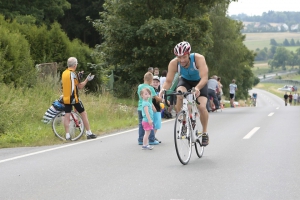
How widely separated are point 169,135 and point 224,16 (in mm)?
43095

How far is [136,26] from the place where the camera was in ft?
97.1

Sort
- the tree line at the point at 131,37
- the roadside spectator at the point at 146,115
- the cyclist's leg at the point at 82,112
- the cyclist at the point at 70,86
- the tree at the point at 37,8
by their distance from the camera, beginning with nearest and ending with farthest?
1. the roadside spectator at the point at 146,115
2. the cyclist at the point at 70,86
3. the cyclist's leg at the point at 82,112
4. the tree line at the point at 131,37
5. the tree at the point at 37,8

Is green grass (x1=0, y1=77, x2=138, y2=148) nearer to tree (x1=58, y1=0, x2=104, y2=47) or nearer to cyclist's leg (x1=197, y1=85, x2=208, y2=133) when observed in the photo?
cyclist's leg (x1=197, y1=85, x2=208, y2=133)

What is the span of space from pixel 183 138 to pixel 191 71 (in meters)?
1.08

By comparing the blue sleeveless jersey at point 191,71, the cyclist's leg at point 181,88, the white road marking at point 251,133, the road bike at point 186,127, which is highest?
the blue sleeveless jersey at point 191,71

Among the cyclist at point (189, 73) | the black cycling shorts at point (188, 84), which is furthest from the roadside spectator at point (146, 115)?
the black cycling shorts at point (188, 84)

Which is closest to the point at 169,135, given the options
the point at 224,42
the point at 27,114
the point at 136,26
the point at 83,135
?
the point at 83,135

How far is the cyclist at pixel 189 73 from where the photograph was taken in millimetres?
8867

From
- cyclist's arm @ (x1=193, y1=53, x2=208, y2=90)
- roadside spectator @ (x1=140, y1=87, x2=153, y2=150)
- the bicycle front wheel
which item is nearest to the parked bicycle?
roadside spectator @ (x1=140, y1=87, x2=153, y2=150)

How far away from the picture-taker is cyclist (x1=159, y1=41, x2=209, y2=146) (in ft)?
29.1

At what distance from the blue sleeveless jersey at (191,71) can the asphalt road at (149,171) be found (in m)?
1.36

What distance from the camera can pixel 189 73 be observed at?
9.33 metres

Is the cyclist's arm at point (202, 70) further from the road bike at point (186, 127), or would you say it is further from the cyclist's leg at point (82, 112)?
the cyclist's leg at point (82, 112)

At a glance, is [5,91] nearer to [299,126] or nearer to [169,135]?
[169,135]
